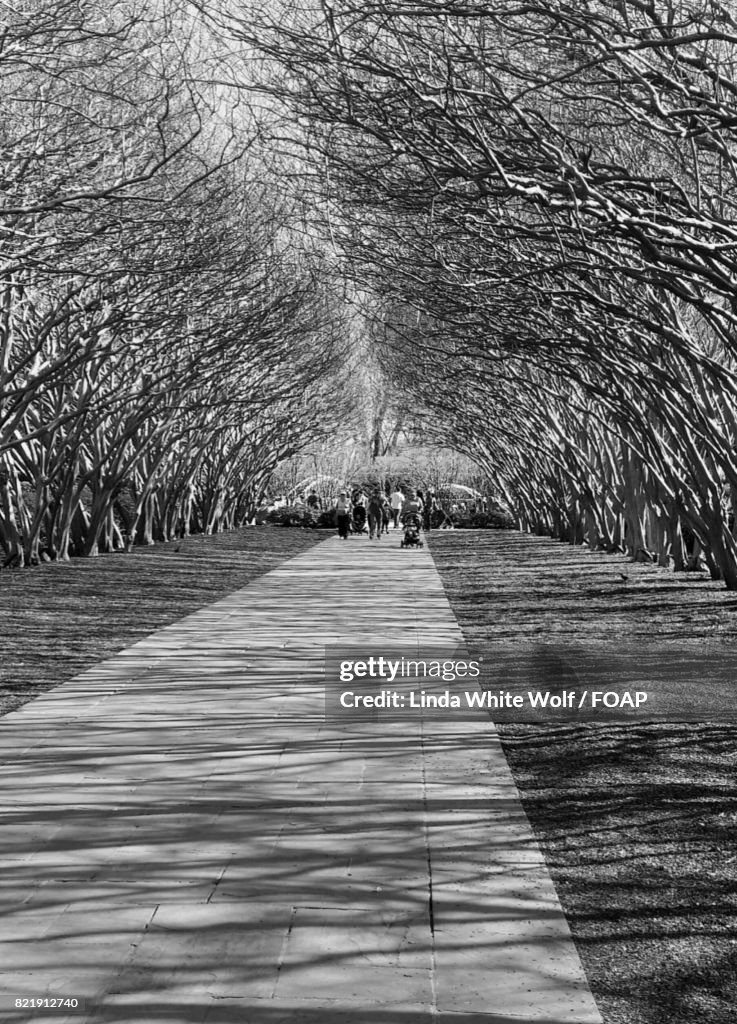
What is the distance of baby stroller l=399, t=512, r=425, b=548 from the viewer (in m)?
36.7

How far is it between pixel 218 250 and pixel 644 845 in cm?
2007

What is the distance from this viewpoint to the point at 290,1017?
4.23m

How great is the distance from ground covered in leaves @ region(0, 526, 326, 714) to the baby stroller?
3.28 metres

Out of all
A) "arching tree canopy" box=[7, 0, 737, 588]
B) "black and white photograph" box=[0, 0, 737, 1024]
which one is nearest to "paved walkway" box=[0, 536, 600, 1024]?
"black and white photograph" box=[0, 0, 737, 1024]

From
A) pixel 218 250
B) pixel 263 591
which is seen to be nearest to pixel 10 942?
pixel 263 591

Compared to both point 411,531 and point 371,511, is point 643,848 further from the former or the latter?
point 371,511

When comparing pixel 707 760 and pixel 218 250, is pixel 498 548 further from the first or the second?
pixel 707 760

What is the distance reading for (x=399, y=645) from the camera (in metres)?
13.5

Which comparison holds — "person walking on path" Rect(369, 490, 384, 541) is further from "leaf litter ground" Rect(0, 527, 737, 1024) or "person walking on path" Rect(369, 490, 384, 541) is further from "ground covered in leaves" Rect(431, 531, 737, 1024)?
"ground covered in leaves" Rect(431, 531, 737, 1024)

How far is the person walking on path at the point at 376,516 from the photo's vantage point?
44406 millimetres

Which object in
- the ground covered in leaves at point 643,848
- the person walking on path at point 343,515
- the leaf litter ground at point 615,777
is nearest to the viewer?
the ground covered in leaves at point 643,848

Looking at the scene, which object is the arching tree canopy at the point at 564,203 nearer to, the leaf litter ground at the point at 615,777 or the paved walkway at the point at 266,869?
the leaf litter ground at the point at 615,777

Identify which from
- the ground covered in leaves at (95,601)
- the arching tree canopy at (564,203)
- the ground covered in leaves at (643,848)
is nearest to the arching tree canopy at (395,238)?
the arching tree canopy at (564,203)

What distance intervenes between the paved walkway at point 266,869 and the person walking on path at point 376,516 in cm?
3351
